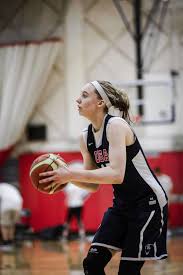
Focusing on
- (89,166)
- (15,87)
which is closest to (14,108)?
(15,87)

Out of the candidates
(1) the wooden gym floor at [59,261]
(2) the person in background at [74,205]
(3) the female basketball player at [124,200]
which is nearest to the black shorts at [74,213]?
(2) the person in background at [74,205]

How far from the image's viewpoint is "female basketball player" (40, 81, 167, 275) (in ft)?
13.8

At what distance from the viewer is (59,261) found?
396 inches

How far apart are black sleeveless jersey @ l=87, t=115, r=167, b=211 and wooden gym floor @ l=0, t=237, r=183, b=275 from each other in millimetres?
3704

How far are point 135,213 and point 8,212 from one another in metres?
9.32

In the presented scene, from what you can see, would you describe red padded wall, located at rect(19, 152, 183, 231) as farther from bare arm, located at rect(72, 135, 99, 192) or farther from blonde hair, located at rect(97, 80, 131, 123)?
blonde hair, located at rect(97, 80, 131, 123)

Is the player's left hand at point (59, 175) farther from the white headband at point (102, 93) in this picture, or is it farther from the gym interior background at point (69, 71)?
the gym interior background at point (69, 71)

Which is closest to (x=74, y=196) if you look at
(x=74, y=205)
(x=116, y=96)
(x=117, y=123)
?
(x=74, y=205)

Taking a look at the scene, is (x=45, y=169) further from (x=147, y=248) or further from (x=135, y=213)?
(x=147, y=248)

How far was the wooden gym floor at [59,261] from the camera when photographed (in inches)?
332

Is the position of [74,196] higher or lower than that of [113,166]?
lower

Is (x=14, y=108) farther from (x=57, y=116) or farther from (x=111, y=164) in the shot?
(x=111, y=164)

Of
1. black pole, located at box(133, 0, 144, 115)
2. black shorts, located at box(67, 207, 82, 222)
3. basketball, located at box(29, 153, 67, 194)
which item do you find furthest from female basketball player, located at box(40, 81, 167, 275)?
black pole, located at box(133, 0, 144, 115)

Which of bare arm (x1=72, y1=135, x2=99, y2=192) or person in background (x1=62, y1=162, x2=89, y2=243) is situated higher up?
bare arm (x1=72, y1=135, x2=99, y2=192)
